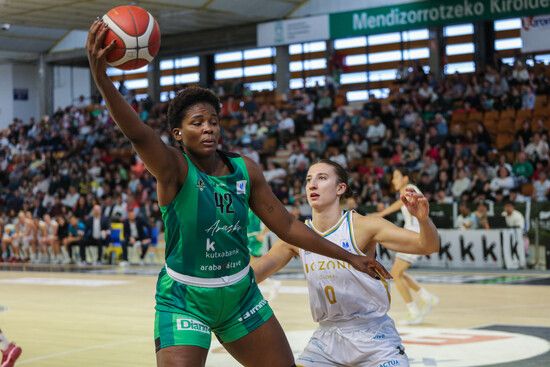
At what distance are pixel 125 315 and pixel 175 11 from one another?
56.9ft

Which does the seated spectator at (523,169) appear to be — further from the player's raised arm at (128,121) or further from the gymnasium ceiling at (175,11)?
the player's raised arm at (128,121)

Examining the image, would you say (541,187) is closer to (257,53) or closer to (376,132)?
(376,132)

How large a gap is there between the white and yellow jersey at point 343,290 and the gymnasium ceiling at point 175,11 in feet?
69.7

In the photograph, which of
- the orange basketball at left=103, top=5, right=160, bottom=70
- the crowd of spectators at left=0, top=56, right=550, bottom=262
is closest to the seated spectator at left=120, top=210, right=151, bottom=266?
the crowd of spectators at left=0, top=56, right=550, bottom=262

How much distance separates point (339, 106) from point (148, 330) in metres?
17.6

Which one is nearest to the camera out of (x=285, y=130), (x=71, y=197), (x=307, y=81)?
(x=285, y=130)

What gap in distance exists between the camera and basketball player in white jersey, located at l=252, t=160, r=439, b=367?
5.29 meters

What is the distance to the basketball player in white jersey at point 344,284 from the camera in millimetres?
5285

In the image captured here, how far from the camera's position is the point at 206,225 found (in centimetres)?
460

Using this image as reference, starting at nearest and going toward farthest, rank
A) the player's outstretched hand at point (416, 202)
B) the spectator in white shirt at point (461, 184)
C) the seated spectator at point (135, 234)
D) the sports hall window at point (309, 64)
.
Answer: the player's outstretched hand at point (416, 202) → the spectator in white shirt at point (461, 184) → the seated spectator at point (135, 234) → the sports hall window at point (309, 64)

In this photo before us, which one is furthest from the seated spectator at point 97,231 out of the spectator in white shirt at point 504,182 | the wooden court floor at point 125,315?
the spectator in white shirt at point 504,182

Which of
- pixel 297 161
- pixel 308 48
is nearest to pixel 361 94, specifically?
pixel 308 48

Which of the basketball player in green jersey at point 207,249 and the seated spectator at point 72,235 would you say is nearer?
the basketball player in green jersey at point 207,249

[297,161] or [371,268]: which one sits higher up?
[297,161]
